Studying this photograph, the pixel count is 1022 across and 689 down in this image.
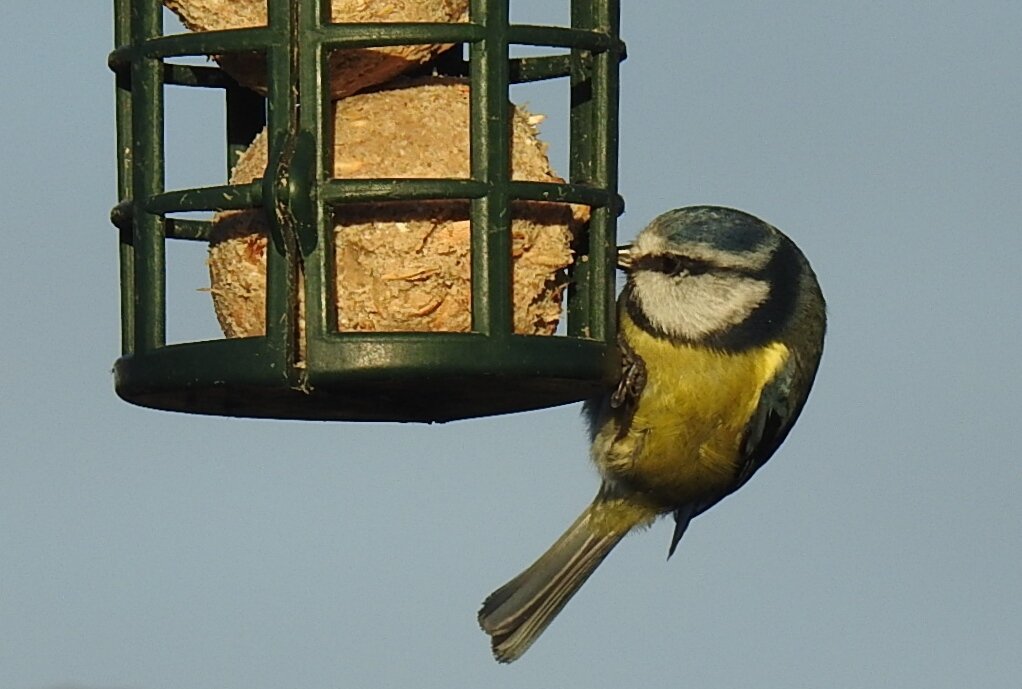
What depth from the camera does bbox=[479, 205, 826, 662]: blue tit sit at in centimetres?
500

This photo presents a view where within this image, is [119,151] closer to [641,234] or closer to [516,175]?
[516,175]

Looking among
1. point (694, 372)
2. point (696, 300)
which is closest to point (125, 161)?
point (696, 300)

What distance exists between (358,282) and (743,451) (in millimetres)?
1891

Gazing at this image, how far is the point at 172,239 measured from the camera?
4.65 meters

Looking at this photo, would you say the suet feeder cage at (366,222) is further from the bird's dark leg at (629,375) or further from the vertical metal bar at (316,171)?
the bird's dark leg at (629,375)

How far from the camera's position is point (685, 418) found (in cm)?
536

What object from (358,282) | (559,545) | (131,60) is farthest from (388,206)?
(559,545)

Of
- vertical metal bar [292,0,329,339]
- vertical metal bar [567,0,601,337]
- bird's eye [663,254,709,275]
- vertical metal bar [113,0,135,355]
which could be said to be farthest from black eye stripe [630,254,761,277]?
vertical metal bar [113,0,135,355]

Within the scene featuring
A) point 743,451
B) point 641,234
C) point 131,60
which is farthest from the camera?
point 743,451

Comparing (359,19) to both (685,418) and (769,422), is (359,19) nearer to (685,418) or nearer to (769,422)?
(685,418)

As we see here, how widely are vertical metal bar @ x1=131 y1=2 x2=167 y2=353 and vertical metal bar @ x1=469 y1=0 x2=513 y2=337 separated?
76 centimetres

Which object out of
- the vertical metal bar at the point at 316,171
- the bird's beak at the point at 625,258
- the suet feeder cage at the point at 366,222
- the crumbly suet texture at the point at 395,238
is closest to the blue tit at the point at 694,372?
the bird's beak at the point at 625,258

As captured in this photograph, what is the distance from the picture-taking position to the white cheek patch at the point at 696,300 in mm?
4984

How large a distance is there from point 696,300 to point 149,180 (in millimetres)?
1637
